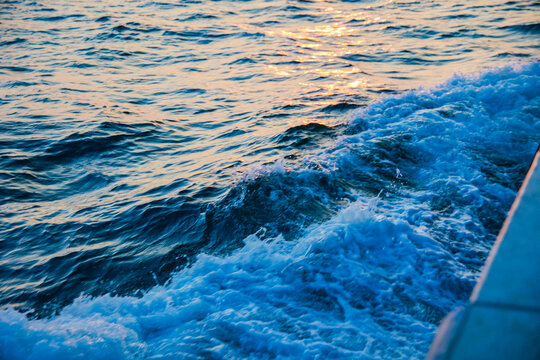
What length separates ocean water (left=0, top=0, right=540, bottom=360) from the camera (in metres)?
3.22

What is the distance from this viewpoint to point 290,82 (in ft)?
30.1

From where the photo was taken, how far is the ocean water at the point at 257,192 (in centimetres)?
322

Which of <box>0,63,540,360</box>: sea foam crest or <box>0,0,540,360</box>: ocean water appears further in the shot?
<box>0,0,540,360</box>: ocean water

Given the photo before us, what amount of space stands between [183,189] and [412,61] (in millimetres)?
6825

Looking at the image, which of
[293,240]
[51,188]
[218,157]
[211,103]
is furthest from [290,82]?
[293,240]

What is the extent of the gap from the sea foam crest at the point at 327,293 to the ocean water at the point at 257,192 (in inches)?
0.6

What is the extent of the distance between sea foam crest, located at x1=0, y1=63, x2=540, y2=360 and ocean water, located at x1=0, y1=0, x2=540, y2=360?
0.05 feet

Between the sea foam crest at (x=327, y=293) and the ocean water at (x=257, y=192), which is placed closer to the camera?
the sea foam crest at (x=327, y=293)

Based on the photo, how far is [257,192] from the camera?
16.1 ft

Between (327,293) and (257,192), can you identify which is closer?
(327,293)

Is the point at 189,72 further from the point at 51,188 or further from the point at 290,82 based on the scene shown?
the point at 51,188

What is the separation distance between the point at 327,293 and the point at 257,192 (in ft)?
5.92

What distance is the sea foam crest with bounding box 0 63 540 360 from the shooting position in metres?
3.01

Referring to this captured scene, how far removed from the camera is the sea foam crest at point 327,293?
9.89 ft
